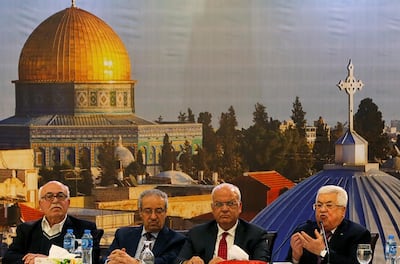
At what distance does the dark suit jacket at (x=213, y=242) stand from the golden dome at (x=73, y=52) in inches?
149

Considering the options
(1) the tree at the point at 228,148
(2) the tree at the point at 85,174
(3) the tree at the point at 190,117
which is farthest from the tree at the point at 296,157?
(2) the tree at the point at 85,174

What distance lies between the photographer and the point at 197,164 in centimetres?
909

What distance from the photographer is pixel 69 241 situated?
17.2ft

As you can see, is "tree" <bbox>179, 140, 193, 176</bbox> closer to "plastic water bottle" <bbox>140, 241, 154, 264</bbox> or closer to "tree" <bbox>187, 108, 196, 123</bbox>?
"tree" <bbox>187, 108, 196, 123</bbox>

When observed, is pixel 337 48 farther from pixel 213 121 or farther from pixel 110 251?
pixel 110 251

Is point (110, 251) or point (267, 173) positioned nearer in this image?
point (110, 251)

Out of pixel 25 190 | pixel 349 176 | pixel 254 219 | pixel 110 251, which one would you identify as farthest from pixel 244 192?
pixel 110 251

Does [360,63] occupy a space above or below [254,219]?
above

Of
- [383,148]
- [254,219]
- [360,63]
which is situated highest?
[360,63]

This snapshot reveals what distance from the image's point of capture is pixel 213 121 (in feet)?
29.7

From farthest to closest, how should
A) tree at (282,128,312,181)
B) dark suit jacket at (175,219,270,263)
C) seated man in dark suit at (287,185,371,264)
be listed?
tree at (282,128,312,181)
dark suit jacket at (175,219,270,263)
seated man in dark suit at (287,185,371,264)

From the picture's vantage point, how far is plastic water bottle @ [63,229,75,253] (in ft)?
16.8

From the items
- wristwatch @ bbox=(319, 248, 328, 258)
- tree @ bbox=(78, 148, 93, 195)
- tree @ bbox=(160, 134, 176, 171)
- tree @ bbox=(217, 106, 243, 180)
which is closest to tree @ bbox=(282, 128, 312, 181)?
tree @ bbox=(217, 106, 243, 180)

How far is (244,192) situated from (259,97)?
0.75 m
